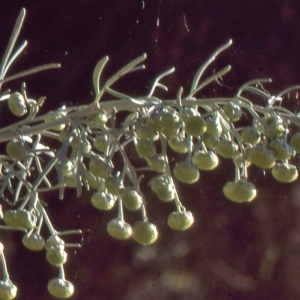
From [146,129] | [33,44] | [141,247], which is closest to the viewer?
[146,129]

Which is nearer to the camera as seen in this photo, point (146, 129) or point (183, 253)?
point (146, 129)

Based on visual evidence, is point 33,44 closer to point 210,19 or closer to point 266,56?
point 210,19

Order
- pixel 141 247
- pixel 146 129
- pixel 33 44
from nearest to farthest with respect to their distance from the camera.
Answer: pixel 146 129 → pixel 33 44 → pixel 141 247

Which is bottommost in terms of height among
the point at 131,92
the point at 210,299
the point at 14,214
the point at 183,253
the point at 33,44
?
the point at 210,299

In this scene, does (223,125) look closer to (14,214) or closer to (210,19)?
(14,214)

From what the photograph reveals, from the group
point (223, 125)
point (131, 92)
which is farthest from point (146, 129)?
point (131, 92)

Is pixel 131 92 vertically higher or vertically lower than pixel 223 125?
lower
